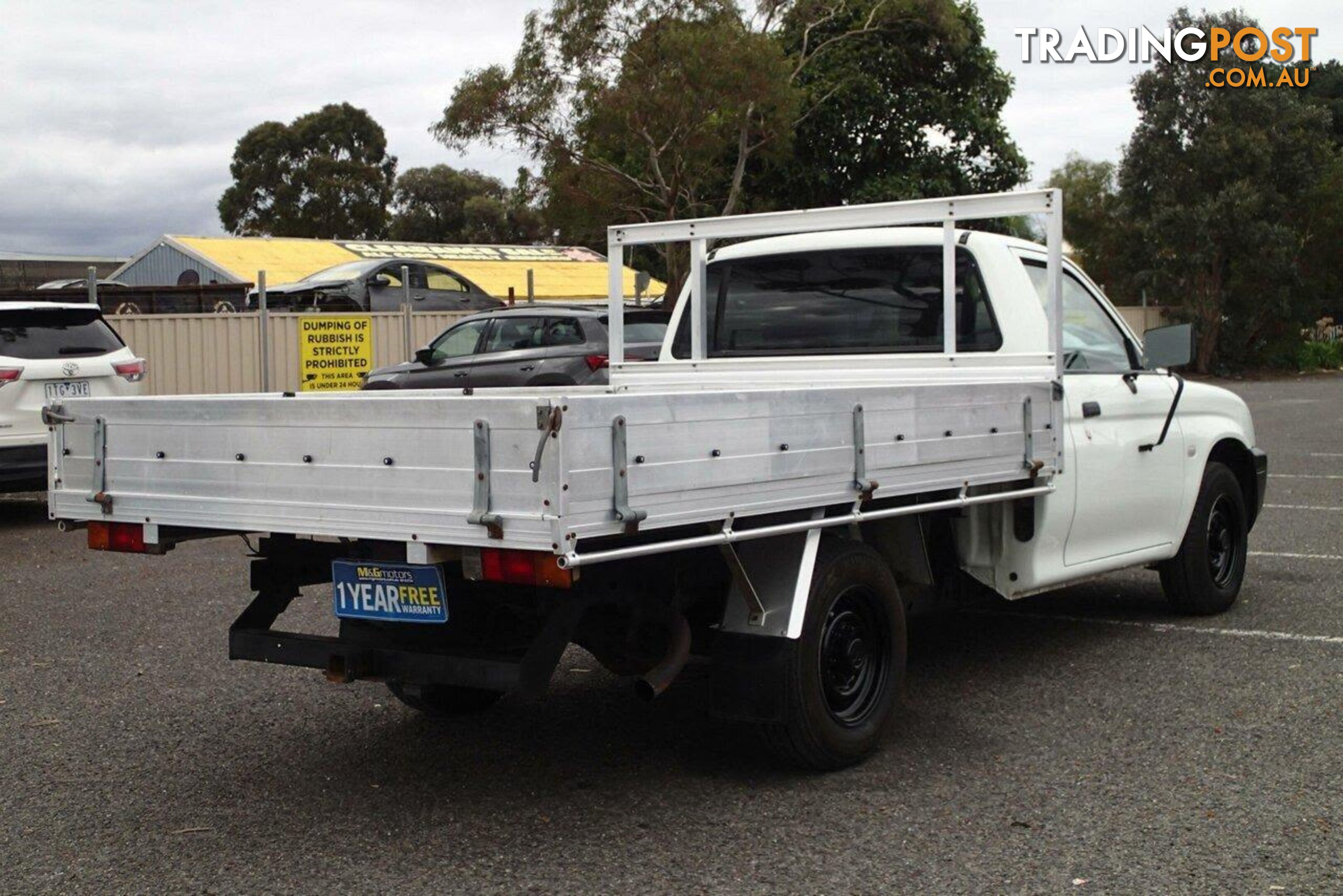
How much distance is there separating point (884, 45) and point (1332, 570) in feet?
76.5

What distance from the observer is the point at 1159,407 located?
273 inches

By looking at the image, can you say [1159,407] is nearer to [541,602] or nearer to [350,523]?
[541,602]

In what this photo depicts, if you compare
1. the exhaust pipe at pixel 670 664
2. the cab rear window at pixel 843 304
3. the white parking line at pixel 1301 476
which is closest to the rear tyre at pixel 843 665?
the exhaust pipe at pixel 670 664

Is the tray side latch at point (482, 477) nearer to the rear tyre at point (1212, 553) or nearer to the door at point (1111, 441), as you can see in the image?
the door at point (1111, 441)

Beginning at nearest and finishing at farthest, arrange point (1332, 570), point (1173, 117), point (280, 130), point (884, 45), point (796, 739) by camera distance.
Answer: point (796, 739), point (1332, 570), point (884, 45), point (1173, 117), point (280, 130)

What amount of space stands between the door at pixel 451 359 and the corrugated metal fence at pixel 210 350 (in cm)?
218

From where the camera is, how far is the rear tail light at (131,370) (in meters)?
11.3

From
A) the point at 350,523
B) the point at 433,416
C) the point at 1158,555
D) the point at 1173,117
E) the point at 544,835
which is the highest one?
the point at 1173,117

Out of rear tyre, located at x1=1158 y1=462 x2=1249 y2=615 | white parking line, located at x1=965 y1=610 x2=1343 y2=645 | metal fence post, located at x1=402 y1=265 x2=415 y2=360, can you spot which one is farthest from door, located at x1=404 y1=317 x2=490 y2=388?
rear tyre, located at x1=1158 y1=462 x2=1249 y2=615

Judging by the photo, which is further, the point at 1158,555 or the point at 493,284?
the point at 493,284

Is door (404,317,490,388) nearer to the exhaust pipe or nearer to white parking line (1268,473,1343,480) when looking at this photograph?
white parking line (1268,473,1343,480)

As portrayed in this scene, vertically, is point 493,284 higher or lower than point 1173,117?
lower

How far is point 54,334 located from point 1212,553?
840cm

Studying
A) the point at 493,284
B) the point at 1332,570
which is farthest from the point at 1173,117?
the point at 1332,570
